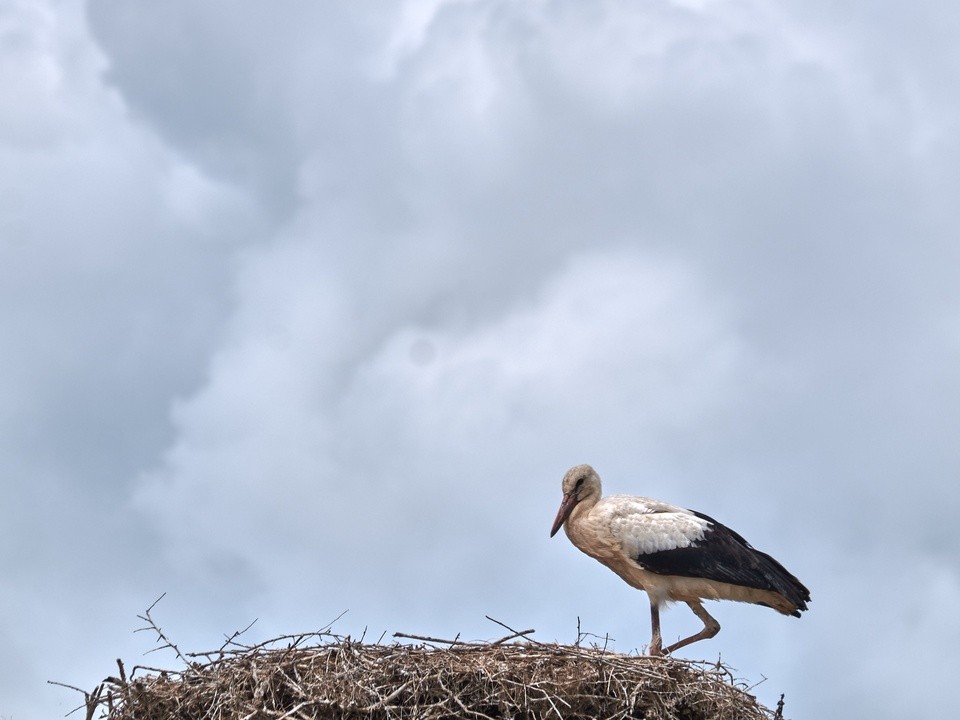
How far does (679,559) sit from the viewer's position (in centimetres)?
1027

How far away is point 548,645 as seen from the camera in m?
8.21

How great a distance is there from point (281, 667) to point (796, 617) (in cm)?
419

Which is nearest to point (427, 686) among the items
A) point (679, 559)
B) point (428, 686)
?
point (428, 686)

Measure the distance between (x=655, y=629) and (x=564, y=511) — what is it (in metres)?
1.12

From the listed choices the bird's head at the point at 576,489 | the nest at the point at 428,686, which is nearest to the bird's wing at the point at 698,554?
the bird's head at the point at 576,489

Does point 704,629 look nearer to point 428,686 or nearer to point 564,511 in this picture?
point 564,511

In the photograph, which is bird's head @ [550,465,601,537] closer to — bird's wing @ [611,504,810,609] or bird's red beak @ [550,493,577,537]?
bird's red beak @ [550,493,577,537]

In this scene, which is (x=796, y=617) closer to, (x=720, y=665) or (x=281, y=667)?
(x=720, y=665)

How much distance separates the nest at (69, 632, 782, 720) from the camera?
25.6 ft

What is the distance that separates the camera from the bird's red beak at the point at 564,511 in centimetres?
1087

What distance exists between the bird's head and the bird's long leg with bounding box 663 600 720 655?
1.09 metres

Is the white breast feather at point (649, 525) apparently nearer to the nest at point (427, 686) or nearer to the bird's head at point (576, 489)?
→ the bird's head at point (576, 489)

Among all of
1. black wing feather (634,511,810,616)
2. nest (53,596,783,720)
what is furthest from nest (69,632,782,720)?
black wing feather (634,511,810,616)

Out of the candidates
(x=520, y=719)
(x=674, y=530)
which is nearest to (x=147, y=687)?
(x=520, y=719)
